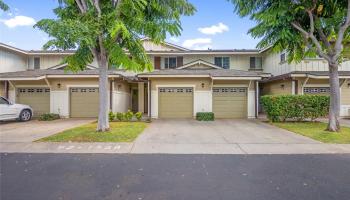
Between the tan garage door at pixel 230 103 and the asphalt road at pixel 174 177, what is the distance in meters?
10.9

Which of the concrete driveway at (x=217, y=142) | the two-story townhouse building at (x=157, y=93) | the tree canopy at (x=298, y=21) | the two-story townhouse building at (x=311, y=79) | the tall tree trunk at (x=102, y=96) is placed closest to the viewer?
the concrete driveway at (x=217, y=142)

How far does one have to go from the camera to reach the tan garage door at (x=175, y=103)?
17641 millimetres

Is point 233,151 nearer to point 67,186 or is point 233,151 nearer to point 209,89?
point 67,186

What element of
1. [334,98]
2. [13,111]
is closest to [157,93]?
[13,111]

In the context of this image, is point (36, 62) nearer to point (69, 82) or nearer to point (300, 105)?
point (69, 82)

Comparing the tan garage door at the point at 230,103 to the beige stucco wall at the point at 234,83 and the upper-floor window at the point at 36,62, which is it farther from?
the upper-floor window at the point at 36,62

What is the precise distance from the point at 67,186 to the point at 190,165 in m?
2.67

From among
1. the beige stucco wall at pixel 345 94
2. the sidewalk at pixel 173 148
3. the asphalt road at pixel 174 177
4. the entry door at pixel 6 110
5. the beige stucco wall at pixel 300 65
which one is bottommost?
the asphalt road at pixel 174 177

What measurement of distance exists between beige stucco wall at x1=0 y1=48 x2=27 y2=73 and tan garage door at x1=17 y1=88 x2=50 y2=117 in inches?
176

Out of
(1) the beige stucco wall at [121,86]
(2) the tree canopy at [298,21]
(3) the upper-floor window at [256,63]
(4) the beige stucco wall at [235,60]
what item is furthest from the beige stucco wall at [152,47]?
(2) the tree canopy at [298,21]

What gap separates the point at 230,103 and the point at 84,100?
33.4 feet

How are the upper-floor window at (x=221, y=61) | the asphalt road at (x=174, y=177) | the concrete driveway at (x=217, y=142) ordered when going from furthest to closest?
the upper-floor window at (x=221, y=61)
the concrete driveway at (x=217, y=142)
the asphalt road at (x=174, y=177)

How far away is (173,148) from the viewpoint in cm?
785

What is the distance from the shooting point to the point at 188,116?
17.7 m
